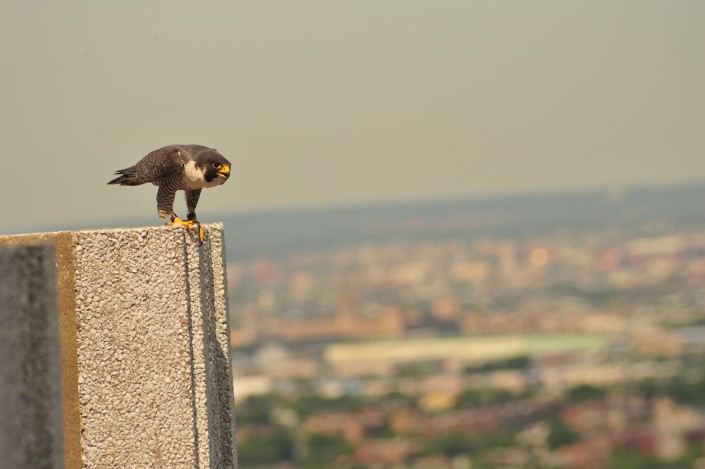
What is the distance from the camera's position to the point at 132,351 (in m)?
5.39

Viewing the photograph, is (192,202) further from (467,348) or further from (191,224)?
(467,348)

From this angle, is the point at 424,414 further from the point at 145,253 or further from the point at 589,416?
the point at 145,253

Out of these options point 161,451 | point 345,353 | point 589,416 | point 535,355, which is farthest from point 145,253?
point 345,353

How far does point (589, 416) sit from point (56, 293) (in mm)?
70629

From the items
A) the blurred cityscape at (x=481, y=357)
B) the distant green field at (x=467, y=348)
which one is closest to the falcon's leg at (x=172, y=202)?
the blurred cityscape at (x=481, y=357)

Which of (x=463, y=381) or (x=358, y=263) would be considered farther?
(x=358, y=263)

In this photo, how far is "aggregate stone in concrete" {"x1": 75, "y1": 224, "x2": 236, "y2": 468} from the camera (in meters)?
5.38

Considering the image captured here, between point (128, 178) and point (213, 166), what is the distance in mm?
644

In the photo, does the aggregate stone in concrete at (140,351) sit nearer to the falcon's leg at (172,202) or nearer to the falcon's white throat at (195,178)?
the falcon's leg at (172,202)

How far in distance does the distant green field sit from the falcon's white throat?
9858cm

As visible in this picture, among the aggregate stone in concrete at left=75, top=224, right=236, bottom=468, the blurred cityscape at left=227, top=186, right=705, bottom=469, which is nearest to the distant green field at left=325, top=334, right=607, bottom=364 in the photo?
the blurred cityscape at left=227, top=186, right=705, bottom=469

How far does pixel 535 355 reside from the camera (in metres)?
104

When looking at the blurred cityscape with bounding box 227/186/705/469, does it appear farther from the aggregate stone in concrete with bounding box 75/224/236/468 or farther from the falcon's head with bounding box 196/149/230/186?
the aggregate stone in concrete with bounding box 75/224/236/468

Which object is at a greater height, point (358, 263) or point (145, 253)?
point (358, 263)
